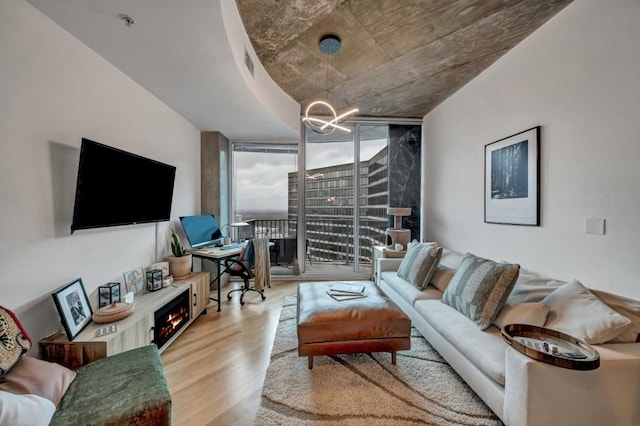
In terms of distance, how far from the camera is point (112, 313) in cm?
189

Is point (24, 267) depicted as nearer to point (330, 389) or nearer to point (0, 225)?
point (0, 225)

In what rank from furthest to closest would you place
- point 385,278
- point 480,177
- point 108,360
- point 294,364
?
point 385,278, point 480,177, point 294,364, point 108,360

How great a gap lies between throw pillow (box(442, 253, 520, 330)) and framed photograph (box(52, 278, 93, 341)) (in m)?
2.89

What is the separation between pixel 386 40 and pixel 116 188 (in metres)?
3.03

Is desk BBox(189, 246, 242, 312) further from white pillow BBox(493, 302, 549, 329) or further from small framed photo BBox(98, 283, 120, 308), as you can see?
white pillow BBox(493, 302, 549, 329)

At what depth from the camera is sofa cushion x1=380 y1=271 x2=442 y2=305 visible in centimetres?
263

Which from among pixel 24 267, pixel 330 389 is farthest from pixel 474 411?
pixel 24 267

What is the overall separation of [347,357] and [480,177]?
266cm

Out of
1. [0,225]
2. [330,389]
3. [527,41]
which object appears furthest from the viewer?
[527,41]

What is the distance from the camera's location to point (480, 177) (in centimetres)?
315

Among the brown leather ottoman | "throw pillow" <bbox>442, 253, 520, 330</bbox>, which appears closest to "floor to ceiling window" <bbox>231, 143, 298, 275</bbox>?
the brown leather ottoman

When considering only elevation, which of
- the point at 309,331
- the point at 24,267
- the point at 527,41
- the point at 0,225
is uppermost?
the point at 527,41

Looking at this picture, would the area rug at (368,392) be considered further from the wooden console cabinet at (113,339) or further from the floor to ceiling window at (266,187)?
the floor to ceiling window at (266,187)

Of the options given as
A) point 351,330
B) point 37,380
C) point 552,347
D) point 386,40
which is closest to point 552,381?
point 552,347
